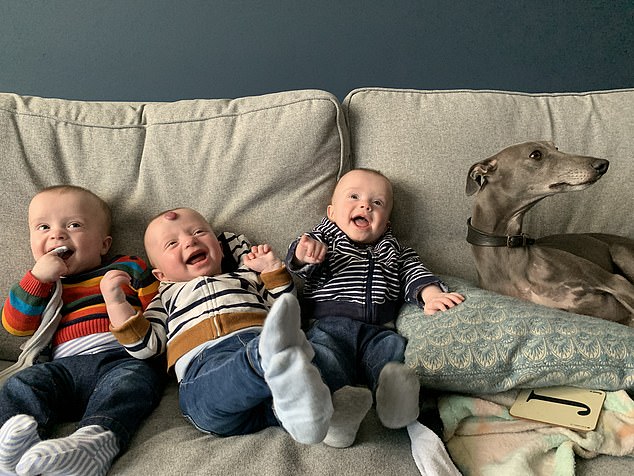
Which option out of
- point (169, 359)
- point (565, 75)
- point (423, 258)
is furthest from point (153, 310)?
point (565, 75)

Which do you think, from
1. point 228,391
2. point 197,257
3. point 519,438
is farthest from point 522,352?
point 197,257

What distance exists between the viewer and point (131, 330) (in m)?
1.40

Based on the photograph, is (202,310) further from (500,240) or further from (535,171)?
(535,171)

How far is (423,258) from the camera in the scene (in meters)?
1.78

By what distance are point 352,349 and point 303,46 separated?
4.02ft

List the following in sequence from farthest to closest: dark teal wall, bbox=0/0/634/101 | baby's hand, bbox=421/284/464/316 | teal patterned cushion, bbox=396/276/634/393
A: dark teal wall, bbox=0/0/634/101 < baby's hand, bbox=421/284/464/316 < teal patterned cushion, bbox=396/276/634/393

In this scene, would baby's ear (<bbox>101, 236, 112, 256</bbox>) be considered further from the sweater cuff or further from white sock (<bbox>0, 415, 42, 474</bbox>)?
white sock (<bbox>0, 415, 42, 474</bbox>)

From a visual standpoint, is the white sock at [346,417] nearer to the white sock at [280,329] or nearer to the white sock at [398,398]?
Answer: the white sock at [398,398]

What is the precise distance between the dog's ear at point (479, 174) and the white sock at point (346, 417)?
68 cm

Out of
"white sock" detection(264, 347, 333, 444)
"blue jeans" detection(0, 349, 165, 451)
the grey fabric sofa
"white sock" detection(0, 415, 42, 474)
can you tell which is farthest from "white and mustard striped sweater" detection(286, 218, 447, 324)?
"white sock" detection(0, 415, 42, 474)

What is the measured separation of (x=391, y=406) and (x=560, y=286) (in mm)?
597

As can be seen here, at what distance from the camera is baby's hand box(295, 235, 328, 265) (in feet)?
5.06

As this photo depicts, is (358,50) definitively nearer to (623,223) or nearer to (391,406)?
(623,223)

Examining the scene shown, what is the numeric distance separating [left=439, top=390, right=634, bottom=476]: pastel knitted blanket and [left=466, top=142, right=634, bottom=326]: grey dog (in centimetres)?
34
